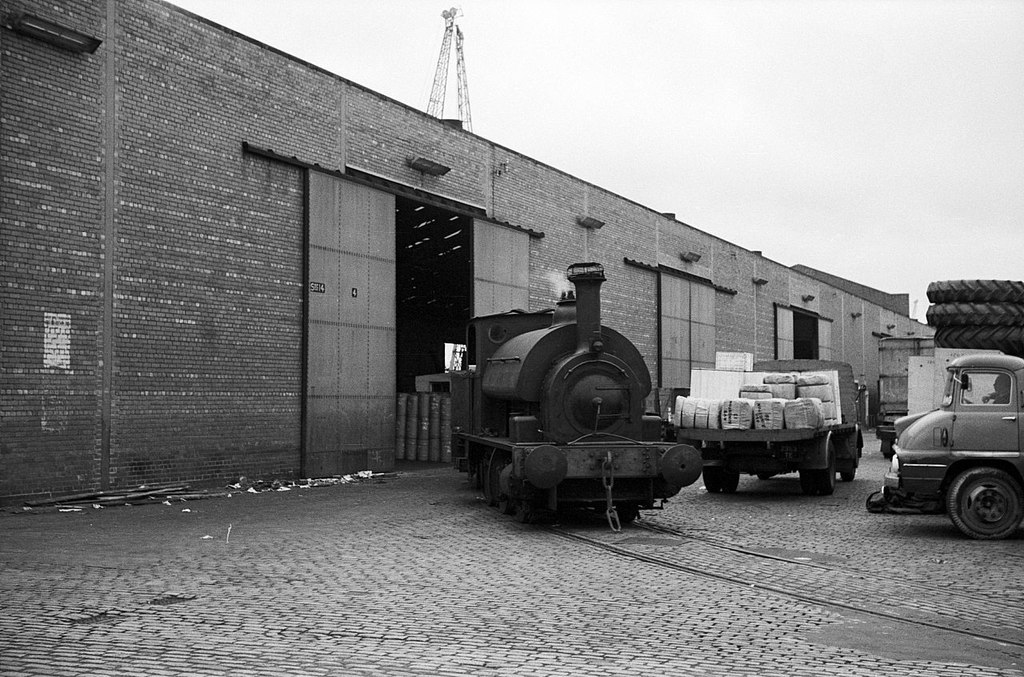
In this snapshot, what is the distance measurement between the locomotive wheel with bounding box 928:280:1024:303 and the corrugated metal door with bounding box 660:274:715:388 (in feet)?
48.4

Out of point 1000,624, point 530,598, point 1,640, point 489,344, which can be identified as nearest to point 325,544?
point 530,598

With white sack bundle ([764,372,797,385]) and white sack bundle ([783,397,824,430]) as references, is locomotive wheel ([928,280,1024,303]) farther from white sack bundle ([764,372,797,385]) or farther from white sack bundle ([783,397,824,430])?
white sack bundle ([783,397,824,430])

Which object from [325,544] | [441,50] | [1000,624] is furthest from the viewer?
[441,50]

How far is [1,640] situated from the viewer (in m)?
5.80

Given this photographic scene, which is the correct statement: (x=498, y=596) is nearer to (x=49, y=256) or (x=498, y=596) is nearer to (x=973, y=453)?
(x=973, y=453)

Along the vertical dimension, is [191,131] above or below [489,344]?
above

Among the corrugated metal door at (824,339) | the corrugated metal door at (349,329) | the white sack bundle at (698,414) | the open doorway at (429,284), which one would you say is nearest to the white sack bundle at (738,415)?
the white sack bundle at (698,414)

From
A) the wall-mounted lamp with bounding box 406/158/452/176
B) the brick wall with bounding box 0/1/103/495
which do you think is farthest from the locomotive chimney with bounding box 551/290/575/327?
the wall-mounted lamp with bounding box 406/158/452/176

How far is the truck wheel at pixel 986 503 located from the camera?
10.5 m

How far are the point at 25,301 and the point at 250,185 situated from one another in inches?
182

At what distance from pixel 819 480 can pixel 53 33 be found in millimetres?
13064

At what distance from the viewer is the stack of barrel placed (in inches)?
810

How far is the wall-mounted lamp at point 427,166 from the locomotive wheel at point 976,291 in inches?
392

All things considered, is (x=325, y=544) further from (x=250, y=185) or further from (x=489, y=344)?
(x=250, y=185)
